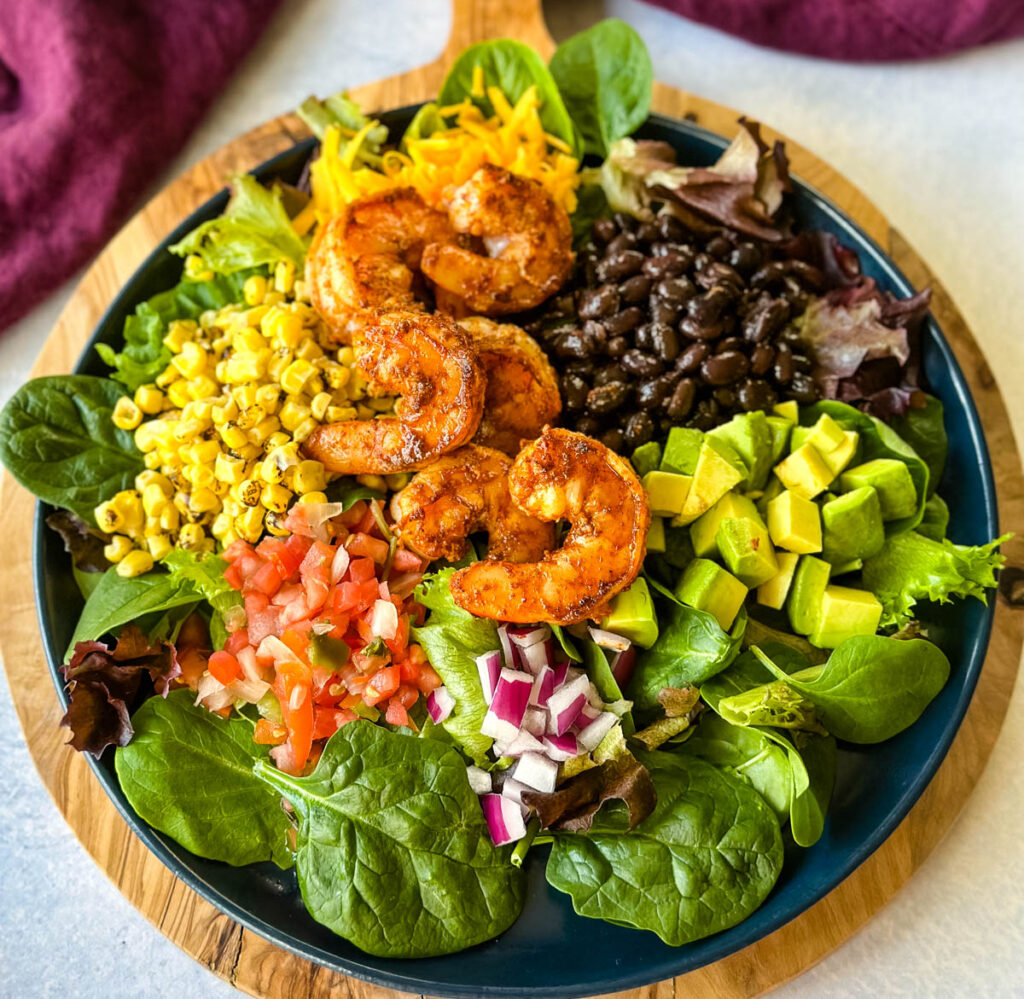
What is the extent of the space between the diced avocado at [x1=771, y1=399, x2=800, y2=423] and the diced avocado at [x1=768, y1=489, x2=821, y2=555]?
286mm

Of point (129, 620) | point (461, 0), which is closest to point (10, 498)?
point (129, 620)

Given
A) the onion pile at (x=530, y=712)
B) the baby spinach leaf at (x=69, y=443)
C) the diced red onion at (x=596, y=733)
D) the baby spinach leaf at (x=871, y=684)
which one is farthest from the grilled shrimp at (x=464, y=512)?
the baby spinach leaf at (x=69, y=443)

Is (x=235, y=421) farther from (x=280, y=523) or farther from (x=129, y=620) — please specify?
(x=129, y=620)

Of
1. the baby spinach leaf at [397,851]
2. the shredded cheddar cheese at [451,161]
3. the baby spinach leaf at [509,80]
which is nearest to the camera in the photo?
the baby spinach leaf at [397,851]

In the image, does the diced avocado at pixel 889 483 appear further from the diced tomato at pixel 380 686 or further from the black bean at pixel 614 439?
the diced tomato at pixel 380 686

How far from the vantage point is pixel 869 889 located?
2.64m

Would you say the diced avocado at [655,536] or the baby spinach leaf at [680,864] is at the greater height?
the diced avocado at [655,536]

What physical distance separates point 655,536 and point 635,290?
2.49 ft

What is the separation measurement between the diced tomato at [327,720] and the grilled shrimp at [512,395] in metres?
0.85

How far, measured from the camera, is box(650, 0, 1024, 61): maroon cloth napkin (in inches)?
142

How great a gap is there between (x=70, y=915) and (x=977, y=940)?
2712 millimetres

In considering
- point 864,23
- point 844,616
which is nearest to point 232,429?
point 844,616

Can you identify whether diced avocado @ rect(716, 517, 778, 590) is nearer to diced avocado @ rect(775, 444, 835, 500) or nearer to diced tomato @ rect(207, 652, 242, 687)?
diced avocado @ rect(775, 444, 835, 500)

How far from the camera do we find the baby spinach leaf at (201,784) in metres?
2.43
